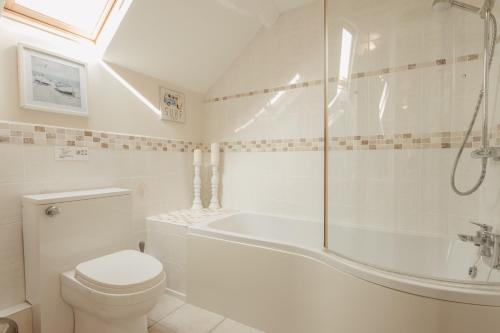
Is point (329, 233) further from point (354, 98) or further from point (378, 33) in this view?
point (378, 33)

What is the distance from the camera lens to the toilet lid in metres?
1.13

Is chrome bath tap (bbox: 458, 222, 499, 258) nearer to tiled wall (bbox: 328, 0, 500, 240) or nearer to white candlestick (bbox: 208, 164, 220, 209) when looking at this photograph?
tiled wall (bbox: 328, 0, 500, 240)

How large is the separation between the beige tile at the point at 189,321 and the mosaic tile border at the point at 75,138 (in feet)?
4.03

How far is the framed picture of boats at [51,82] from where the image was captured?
52.9 inches

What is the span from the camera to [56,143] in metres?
1.47

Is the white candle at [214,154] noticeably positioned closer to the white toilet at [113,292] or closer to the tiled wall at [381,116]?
the tiled wall at [381,116]

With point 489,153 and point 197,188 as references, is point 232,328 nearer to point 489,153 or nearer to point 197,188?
point 197,188

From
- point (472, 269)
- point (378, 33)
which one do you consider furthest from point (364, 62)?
point (472, 269)

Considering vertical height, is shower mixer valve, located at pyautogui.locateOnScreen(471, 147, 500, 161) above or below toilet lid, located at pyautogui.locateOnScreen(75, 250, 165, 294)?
above

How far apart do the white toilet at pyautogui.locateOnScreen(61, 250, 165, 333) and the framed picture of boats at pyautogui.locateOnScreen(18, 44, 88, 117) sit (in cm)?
94

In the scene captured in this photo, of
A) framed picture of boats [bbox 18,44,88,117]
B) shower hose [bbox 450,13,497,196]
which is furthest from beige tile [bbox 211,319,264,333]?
framed picture of boats [bbox 18,44,88,117]

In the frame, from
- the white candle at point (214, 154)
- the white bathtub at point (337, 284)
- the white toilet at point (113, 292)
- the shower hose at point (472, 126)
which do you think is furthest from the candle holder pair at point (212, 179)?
the shower hose at point (472, 126)

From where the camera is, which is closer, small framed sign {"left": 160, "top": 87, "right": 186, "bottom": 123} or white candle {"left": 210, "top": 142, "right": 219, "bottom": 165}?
small framed sign {"left": 160, "top": 87, "right": 186, "bottom": 123}

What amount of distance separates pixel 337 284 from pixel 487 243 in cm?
86
